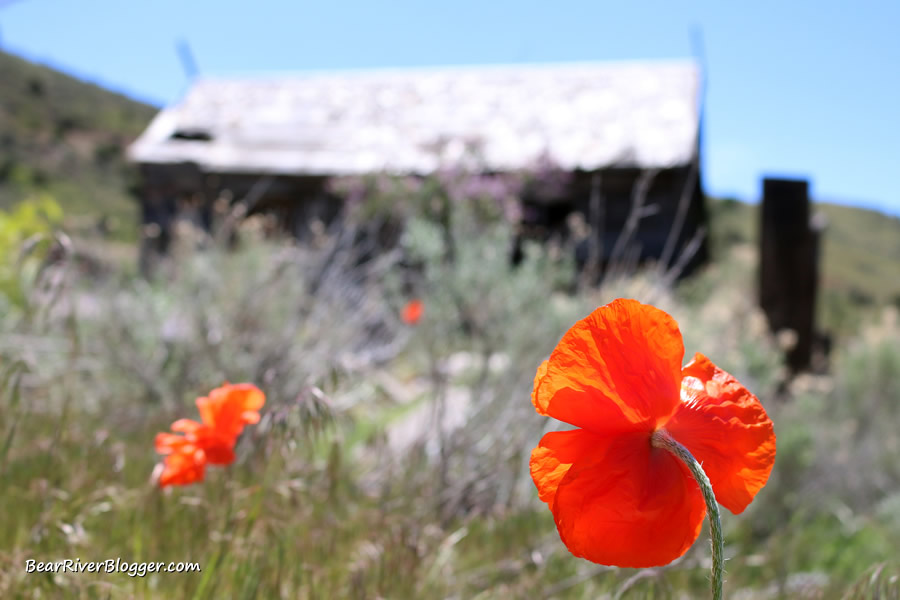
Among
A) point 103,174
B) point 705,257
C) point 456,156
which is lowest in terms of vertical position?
point 705,257

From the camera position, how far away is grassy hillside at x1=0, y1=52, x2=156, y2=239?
100.0 ft

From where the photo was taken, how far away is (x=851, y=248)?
1594 inches

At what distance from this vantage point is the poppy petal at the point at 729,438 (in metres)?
0.71

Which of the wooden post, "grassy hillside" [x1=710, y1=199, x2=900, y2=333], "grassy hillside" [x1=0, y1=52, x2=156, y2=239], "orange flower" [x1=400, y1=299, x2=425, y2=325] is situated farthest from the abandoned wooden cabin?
"grassy hillside" [x1=0, y1=52, x2=156, y2=239]

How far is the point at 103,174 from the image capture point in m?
34.0

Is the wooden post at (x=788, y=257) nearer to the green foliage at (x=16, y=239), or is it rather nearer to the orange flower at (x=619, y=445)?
the green foliage at (x=16, y=239)

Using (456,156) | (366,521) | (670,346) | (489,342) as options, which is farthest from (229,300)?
(456,156)

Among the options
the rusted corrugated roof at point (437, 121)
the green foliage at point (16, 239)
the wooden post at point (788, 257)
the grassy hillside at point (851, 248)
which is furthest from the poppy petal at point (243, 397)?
the grassy hillside at point (851, 248)

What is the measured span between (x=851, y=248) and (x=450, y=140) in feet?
131

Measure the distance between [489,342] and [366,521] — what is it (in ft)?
4.14

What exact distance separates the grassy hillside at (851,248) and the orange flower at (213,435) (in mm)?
23343

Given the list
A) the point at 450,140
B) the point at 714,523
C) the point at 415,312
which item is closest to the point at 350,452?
the point at 415,312

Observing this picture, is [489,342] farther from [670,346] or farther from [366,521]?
[670,346]

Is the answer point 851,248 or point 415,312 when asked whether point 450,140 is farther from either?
point 851,248
